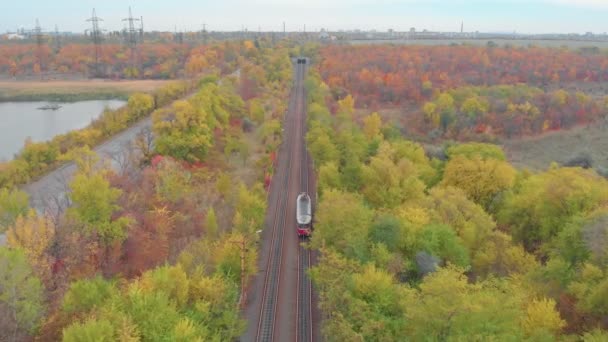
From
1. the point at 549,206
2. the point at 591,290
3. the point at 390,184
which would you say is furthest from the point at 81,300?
the point at 549,206

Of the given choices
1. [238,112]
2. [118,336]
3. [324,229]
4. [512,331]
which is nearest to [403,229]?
[324,229]

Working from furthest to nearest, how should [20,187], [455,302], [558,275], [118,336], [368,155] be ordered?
[368,155]
[20,187]
[558,275]
[455,302]
[118,336]

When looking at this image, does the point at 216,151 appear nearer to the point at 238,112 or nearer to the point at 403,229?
the point at 238,112

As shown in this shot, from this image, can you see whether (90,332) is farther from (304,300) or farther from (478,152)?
(478,152)

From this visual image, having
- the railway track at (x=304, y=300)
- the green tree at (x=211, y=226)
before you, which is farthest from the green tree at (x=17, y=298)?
the railway track at (x=304, y=300)

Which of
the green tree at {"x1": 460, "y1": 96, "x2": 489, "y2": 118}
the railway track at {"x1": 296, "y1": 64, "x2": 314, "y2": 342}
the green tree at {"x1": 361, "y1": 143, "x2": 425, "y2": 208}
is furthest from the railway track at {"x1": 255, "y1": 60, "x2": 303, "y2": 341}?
the green tree at {"x1": 460, "y1": 96, "x2": 489, "y2": 118}

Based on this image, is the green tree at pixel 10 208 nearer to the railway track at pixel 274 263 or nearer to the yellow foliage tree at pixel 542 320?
the railway track at pixel 274 263
